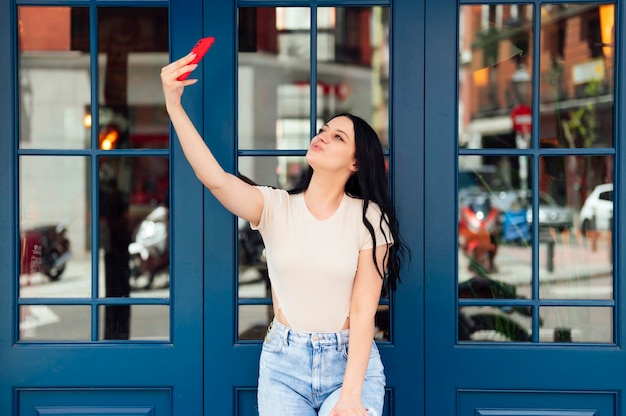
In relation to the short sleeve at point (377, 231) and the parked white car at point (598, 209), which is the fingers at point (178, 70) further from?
the parked white car at point (598, 209)

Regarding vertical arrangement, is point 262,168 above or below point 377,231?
above

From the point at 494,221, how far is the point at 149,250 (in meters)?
2.54

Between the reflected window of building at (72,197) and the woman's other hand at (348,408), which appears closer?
the woman's other hand at (348,408)

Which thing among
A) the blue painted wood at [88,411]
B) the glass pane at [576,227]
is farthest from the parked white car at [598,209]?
the blue painted wood at [88,411]

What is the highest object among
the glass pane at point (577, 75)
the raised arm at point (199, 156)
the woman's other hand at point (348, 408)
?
the glass pane at point (577, 75)

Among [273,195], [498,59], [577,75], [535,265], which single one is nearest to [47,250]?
[273,195]

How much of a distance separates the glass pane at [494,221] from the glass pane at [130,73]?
4.72 ft

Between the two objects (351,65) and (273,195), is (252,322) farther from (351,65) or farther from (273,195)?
(351,65)

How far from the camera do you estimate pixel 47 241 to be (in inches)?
122

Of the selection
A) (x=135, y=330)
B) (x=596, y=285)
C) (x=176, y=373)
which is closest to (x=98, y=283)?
(x=135, y=330)

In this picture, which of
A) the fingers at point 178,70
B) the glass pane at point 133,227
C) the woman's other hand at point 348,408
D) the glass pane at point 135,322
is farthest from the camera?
the glass pane at point 133,227

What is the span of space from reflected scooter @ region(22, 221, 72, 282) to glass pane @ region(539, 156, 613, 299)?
1992 mm

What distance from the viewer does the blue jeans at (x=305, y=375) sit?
6.59ft

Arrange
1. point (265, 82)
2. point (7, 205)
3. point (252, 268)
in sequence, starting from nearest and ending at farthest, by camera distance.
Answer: point (7, 205)
point (252, 268)
point (265, 82)
